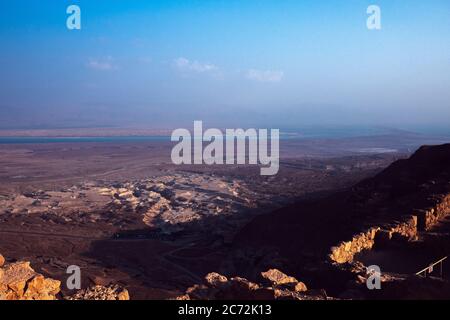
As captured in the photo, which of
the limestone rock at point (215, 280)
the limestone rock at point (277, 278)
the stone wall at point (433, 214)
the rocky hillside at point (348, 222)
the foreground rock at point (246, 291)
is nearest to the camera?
the foreground rock at point (246, 291)

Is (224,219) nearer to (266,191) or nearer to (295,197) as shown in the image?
(295,197)

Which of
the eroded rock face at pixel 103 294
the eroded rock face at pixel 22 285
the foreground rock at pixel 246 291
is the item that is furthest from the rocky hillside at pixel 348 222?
the eroded rock face at pixel 22 285

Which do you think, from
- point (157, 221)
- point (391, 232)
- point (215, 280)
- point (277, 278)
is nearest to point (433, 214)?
point (391, 232)

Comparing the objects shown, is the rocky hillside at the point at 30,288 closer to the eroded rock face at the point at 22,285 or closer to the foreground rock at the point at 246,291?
the eroded rock face at the point at 22,285

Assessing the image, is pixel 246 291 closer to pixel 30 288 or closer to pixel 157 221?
pixel 30 288

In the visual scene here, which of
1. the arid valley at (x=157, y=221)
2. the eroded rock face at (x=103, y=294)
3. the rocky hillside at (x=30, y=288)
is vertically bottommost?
the arid valley at (x=157, y=221)

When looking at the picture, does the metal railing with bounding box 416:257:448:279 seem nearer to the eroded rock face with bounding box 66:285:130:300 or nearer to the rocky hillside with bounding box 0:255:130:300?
the eroded rock face with bounding box 66:285:130:300

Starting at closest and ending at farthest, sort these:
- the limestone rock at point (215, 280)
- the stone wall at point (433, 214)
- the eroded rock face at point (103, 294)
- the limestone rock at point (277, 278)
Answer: the eroded rock face at point (103, 294)
the limestone rock at point (215, 280)
the limestone rock at point (277, 278)
the stone wall at point (433, 214)
